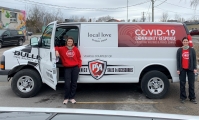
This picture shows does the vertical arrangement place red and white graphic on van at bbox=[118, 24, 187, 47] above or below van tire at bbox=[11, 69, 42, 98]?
above

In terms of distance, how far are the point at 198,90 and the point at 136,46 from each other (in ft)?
8.90

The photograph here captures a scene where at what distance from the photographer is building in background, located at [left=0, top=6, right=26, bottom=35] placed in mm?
37875

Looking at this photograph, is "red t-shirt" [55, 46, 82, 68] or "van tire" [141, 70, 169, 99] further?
"van tire" [141, 70, 169, 99]

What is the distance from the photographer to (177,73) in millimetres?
6531

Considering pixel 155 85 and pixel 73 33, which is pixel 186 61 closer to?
pixel 155 85

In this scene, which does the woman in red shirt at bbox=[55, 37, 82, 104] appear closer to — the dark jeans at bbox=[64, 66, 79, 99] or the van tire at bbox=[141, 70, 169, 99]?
the dark jeans at bbox=[64, 66, 79, 99]

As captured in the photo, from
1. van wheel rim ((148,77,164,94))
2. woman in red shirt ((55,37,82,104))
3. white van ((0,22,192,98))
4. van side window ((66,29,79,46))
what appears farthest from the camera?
van side window ((66,29,79,46))

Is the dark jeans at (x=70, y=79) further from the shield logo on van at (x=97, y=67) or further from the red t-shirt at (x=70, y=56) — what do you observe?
the shield logo on van at (x=97, y=67)

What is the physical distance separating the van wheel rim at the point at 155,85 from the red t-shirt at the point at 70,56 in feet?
6.93

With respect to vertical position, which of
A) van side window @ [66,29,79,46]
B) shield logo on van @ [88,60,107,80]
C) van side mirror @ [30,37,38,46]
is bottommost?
shield logo on van @ [88,60,107,80]

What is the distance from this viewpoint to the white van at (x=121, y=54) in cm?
651

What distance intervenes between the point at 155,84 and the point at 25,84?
3662 mm

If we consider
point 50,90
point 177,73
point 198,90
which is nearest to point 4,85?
point 50,90

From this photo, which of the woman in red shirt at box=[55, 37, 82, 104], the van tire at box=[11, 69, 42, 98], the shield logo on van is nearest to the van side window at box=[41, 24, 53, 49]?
the woman in red shirt at box=[55, 37, 82, 104]
